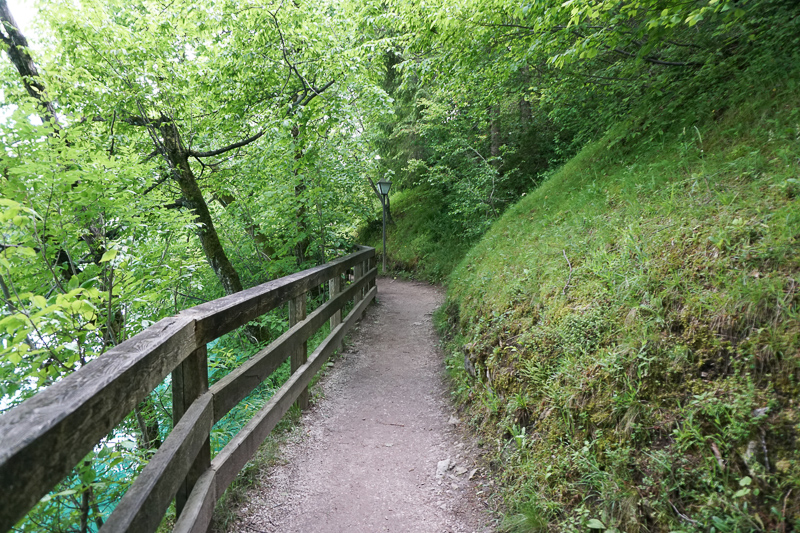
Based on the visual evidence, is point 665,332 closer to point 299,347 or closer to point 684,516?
point 684,516

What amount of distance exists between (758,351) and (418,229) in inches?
627

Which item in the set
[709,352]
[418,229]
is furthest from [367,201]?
[418,229]

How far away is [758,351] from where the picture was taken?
7.12 feet

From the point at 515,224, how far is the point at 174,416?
7.21 meters

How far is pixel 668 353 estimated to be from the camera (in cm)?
253

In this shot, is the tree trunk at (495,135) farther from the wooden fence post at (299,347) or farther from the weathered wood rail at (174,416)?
the weathered wood rail at (174,416)

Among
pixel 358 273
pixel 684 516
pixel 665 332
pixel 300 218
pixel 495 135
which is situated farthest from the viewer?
pixel 495 135

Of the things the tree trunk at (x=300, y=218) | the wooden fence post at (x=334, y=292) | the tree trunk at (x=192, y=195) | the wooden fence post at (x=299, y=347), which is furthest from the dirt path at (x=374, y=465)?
the tree trunk at (x=192, y=195)

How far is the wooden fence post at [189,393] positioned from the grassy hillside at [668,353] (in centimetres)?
190

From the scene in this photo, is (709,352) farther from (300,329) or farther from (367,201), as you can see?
(367,201)

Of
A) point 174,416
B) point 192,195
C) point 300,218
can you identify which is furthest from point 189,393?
point 192,195

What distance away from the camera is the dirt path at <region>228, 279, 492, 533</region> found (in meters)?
2.91

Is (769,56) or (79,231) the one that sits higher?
(769,56)

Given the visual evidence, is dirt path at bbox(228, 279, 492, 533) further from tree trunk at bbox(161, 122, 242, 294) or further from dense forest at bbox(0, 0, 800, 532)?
tree trunk at bbox(161, 122, 242, 294)
